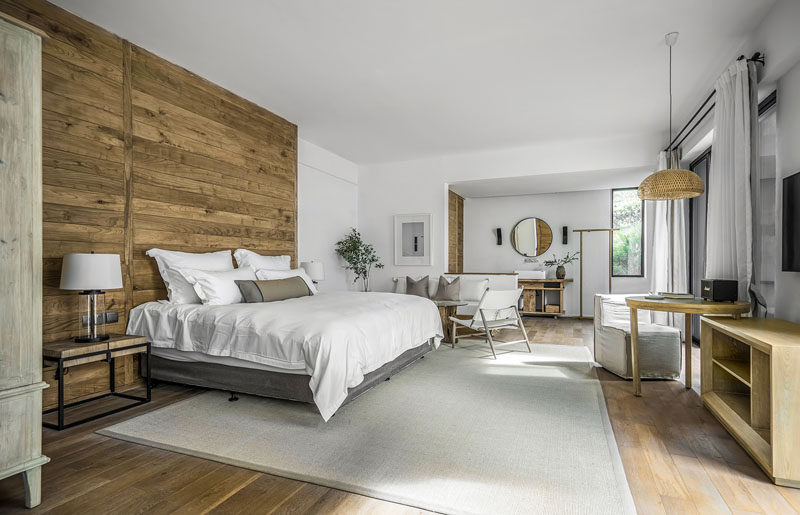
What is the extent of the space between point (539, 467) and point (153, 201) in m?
3.69

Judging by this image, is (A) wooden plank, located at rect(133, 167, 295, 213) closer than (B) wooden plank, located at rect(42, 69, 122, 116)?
No

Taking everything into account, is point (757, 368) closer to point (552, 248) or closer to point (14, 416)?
point (14, 416)

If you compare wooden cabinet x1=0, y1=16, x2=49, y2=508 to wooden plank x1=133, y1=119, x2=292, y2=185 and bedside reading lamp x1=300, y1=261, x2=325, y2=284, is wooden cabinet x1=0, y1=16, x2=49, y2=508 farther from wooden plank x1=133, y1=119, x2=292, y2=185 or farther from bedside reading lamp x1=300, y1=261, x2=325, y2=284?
bedside reading lamp x1=300, y1=261, x2=325, y2=284

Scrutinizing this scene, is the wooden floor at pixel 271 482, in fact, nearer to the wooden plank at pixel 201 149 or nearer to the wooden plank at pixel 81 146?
the wooden plank at pixel 81 146

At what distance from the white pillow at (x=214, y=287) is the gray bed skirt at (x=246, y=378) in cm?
57

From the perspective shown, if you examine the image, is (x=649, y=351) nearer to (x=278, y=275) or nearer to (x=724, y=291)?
(x=724, y=291)

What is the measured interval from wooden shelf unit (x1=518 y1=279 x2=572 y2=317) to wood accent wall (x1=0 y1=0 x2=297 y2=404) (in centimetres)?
523

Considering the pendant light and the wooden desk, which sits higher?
the pendant light

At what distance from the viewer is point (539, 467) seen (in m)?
2.21

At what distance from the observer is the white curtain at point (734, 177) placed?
3.06 metres

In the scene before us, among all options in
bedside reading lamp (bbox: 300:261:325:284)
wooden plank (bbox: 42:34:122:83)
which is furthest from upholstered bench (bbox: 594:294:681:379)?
wooden plank (bbox: 42:34:122:83)

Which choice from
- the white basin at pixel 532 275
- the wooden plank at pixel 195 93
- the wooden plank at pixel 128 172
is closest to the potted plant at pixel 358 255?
the wooden plank at pixel 195 93

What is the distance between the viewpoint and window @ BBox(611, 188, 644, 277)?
26.6ft

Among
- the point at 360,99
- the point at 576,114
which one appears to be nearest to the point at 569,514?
the point at 360,99
